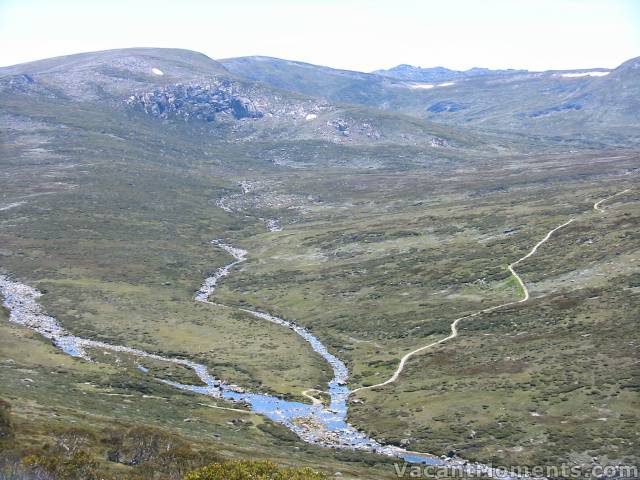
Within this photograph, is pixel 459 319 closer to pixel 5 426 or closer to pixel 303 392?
pixel 303 392

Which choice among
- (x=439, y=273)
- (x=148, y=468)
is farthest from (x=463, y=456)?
(x=439, y=273)

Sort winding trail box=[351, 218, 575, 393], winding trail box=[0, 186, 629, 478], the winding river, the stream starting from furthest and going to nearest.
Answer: winding trail box=[351, 218, 575, 393], the winding river, winding trail box=[0, 186, 629, 478], the stream

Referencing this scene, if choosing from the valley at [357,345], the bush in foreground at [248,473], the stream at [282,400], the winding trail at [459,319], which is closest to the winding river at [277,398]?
the stream at [282,400]

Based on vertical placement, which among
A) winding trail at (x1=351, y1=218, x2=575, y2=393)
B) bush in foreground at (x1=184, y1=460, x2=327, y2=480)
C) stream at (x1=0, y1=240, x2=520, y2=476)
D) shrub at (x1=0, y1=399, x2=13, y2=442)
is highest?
bush in foreground at (x1=184, y1=460, x2=327, y2=480)

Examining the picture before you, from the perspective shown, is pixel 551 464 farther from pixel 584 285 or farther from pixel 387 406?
pixel 584 285

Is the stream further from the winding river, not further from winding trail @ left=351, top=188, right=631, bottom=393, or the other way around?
winding trail @ left=351, top=188, right=631, bottom=393

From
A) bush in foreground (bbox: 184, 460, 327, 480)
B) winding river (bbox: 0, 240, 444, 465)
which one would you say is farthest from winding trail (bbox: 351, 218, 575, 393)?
bush in foreground (bbox: 184, 460, 327, 480)

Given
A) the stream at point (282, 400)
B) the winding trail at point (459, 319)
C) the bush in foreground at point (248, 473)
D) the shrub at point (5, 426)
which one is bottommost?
the stream at point (282, 400)

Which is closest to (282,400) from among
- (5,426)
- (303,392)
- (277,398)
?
(277,398)

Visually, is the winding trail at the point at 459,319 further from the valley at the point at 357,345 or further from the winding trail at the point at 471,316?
the valley at the point at 357,345

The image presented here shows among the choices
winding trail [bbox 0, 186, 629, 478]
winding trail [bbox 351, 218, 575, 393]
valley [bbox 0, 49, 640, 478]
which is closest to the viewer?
valley [bbox 0, 49, 640, 478]

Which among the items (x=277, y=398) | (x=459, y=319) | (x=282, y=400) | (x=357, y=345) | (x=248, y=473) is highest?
(x=248, y=473)

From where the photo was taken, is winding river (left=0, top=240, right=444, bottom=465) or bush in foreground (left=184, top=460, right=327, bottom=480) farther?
winding river (left=0, top=240, right=444, bottom=465)
